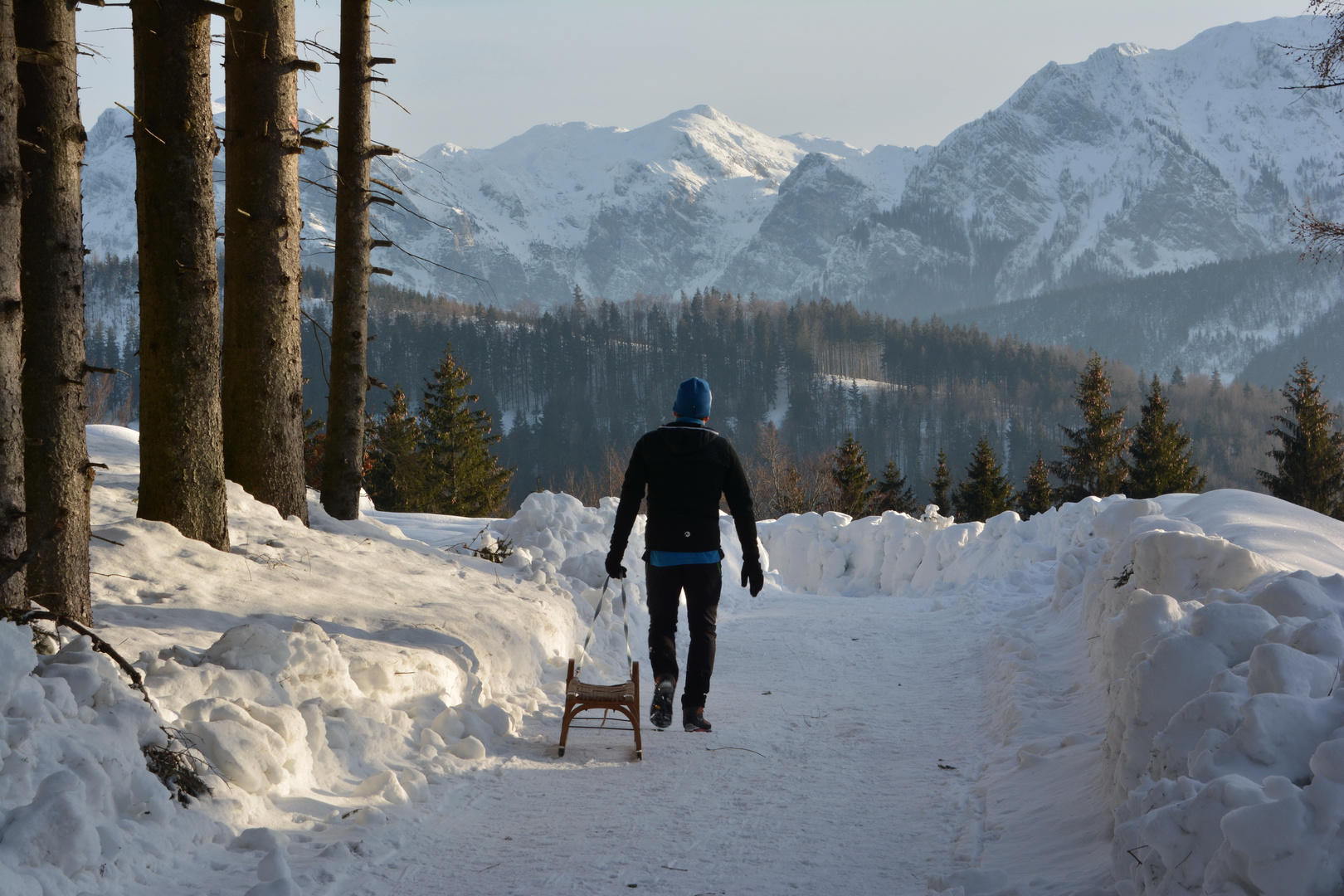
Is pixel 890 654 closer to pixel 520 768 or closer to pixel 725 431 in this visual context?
pixel 520 768

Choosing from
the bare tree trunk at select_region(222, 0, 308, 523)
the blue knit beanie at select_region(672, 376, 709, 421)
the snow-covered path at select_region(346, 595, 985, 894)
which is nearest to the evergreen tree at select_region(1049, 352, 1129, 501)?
the snow-covered path at select_region(346, 595, 985, 894)

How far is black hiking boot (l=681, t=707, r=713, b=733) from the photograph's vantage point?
5.49 meters

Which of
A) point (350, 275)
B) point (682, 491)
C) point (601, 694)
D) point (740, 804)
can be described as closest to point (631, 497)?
point (682, 491)

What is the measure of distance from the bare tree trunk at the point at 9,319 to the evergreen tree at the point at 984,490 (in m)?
44.7

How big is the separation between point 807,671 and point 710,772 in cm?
289

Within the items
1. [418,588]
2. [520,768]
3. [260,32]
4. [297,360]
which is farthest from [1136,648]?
[260,32]

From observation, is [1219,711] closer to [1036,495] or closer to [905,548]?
[905,548]

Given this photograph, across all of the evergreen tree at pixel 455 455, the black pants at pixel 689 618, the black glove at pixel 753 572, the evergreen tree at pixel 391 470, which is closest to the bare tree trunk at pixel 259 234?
the black pants at pixel 689 618

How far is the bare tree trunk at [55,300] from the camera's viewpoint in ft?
15.4

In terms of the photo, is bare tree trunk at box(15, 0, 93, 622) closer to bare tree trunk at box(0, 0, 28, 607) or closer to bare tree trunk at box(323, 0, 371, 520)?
bare tree trunk at box(0, 0, 28, 607)

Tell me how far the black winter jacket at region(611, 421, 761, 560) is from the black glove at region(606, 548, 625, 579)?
0.03 meters

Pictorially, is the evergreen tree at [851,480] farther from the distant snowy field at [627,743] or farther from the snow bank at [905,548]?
the distant snowy field at [627,743]

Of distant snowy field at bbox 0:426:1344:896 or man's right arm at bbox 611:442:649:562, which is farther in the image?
man's right arm at bbox 611:442:649:562

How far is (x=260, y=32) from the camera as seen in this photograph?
7.28 meters
